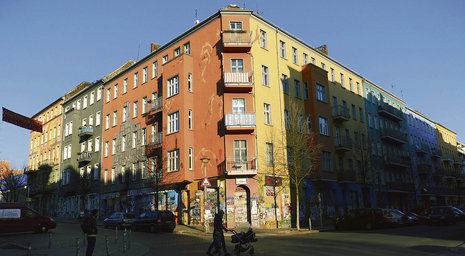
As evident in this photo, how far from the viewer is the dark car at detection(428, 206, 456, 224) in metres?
30.8

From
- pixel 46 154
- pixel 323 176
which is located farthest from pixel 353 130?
pixel 46 154

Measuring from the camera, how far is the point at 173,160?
106 ft

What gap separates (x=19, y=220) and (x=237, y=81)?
58.4ft

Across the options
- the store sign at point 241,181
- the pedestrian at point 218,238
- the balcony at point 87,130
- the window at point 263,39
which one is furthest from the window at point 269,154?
the balcony at point 87,130

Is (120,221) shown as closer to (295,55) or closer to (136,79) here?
(136,79)

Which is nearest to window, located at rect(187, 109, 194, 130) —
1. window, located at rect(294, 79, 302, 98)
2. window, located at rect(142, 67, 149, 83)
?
window, located at rect(142, 67, 149, 83)

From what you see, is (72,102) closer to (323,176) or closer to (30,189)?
(30,189)

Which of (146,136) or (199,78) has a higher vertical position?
(199,78)

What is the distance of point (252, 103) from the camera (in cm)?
2970

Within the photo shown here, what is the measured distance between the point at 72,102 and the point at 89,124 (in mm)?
8785

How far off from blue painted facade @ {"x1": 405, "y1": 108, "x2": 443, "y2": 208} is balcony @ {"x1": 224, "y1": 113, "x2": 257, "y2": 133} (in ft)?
127

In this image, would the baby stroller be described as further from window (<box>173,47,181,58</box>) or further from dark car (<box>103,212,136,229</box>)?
window (<box>173,47,181,58</box>)

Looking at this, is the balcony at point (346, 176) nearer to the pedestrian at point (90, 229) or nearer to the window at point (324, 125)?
the window at point (324, 125)

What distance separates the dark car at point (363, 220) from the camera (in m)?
27.6
